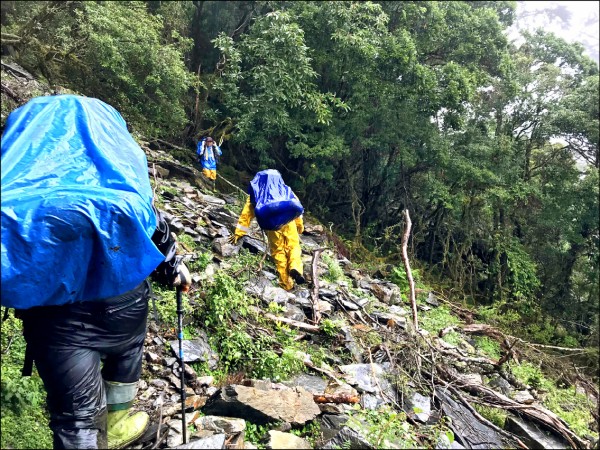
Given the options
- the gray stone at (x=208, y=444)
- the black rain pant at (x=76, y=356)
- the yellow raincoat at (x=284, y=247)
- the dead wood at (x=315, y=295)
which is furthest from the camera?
the yellow raincoat at (x=284, y=247)

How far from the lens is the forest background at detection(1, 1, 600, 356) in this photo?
10898 mm

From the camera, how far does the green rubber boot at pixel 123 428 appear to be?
2.66m

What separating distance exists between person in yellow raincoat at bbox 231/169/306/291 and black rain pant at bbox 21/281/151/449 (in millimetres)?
3569

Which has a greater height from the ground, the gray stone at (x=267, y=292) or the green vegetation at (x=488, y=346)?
the gray stone at (x=267, y=292)

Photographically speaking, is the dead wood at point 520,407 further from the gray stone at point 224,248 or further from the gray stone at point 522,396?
the gray stone at point 224,248

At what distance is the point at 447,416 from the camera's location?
4070mm

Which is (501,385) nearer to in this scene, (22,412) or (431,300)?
(431,300)

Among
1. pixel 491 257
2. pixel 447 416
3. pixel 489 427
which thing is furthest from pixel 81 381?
pixel 491 257

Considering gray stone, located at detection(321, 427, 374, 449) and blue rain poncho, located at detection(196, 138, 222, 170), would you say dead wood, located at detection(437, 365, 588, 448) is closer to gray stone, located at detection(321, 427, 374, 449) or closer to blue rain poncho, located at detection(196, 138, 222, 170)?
gray stone, located at detection(321, 427, 374, 449)

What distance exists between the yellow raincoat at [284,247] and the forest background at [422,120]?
444 centimetres

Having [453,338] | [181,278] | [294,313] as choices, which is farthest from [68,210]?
[453,338]

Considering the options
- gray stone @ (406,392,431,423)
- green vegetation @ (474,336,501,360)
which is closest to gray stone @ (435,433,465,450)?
gray stone @ (406,392,431,423)

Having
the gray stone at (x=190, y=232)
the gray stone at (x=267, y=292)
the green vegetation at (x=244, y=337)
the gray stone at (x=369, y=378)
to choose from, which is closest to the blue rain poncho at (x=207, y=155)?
the gray stone at (x=190, y=232)

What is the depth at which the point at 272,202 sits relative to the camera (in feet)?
19.1
